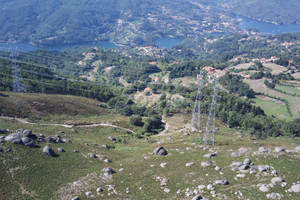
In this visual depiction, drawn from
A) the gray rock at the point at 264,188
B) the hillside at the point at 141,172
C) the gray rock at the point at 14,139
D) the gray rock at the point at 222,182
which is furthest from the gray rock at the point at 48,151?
the gray rock at the point at 264,188

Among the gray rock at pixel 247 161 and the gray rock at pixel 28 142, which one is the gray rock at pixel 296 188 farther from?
the gray rock at pixel 28 142

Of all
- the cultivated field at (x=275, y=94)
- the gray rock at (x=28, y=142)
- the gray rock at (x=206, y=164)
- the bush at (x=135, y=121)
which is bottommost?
the cultivated field at (x=275, y=94)

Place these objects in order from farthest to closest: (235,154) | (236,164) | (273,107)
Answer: (273,107)
(235,154)
(236,164)

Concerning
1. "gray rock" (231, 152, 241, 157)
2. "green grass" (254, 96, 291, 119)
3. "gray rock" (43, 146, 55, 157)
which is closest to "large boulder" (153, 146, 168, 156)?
"gray rock" (231, 152, 241, 157)

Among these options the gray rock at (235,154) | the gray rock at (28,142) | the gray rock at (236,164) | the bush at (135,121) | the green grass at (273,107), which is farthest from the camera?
the green grass at (273,107)

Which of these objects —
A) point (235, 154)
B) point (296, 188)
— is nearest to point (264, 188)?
point (296, 188)

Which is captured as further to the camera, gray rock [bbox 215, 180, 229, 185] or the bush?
the bush

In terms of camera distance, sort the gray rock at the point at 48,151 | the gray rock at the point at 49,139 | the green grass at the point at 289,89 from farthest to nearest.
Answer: the green grass at the point at 289,89, the gray rock at the point at 49,139, the gray rock at the point at 48,151

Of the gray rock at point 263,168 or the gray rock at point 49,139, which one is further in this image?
the gray rock at point 49,139

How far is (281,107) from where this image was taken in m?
121

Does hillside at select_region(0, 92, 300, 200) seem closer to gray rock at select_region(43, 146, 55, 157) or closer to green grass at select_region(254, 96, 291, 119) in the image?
gray rock at select_region(43, 146, 55, 157)

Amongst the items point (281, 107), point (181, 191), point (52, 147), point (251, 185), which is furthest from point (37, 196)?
point (281, 107)

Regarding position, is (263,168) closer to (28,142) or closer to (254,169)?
(254,169)

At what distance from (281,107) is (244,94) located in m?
21.4
